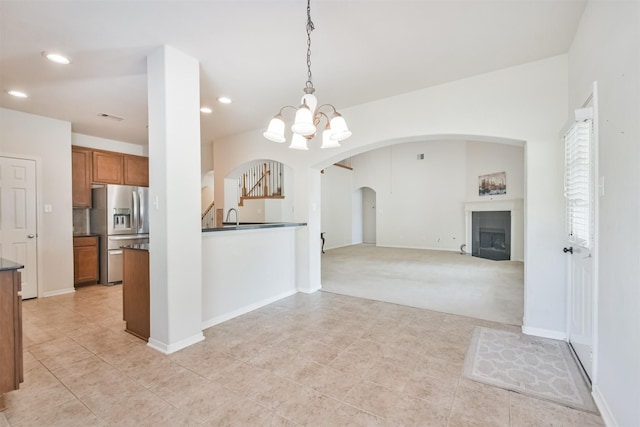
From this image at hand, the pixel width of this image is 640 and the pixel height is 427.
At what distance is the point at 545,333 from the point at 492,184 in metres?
6.14

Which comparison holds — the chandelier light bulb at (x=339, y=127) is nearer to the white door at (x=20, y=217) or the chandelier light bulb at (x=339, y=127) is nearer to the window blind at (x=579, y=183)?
the window blind at (x=579, y=183)

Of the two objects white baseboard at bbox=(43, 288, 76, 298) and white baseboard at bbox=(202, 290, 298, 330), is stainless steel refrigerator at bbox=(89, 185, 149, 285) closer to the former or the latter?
white baseboard at bbox=(43, 288, 76, 298)

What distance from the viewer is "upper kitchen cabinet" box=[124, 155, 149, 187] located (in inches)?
224

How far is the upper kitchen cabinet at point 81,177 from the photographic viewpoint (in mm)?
4973

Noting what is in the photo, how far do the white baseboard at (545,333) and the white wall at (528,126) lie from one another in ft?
0.04

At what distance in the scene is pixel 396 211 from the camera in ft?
33.0

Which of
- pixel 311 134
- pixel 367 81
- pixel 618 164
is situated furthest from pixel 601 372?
pixel 367 81

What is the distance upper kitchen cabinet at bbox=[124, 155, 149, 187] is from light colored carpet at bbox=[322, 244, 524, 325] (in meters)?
4.23

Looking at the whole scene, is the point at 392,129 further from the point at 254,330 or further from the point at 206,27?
the point at 254,330

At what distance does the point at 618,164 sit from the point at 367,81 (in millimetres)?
2397

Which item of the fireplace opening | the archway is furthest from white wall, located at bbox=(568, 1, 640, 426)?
the fireplace opening

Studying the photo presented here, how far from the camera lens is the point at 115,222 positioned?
5.09 metres

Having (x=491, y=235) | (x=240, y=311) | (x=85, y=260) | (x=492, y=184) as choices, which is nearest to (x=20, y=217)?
(x=85, y=260)

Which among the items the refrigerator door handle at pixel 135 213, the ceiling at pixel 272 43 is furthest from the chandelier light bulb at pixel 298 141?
the refrigerator door handle at pixel 135 213
